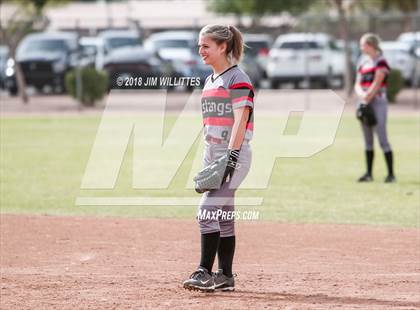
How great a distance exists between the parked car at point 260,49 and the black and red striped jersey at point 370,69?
84.2ft

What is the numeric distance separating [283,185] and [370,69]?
92.3 inches

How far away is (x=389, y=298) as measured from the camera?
7867 millimetres

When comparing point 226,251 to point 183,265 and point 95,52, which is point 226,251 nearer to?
point 183,265

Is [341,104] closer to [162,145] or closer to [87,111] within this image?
[87,111]

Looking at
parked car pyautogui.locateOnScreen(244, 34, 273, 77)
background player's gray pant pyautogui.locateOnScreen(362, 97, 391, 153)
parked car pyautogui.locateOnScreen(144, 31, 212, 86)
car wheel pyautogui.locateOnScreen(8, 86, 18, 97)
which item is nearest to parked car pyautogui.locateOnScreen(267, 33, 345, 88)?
parked car pyautogui.locateOnScreen(244, 34, 273, 77)

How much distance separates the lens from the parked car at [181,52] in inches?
1485

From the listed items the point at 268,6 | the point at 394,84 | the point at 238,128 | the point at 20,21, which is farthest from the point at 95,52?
the point at 238,128

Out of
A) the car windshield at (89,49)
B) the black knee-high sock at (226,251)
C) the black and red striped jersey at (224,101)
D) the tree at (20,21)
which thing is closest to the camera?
the black and red striped jersey at (224,101)

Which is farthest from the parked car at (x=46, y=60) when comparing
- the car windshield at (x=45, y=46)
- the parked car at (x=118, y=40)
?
the parked car at (x=118, y=40)

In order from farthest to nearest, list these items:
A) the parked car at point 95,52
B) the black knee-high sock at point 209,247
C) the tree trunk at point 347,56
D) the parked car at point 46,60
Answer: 1. the parked car at point 95,52
2. the parked car at point 46,60
3. the tree trunk at point 347,56
4. the black knee-high sock at point 209,247

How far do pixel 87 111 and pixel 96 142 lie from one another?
9.17 meters

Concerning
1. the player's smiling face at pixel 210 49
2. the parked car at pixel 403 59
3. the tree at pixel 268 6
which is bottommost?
the tree at pixel 268 6

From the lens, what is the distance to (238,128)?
7.79 meters

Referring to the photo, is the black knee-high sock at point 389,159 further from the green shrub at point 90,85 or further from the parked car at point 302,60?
the parked car at point 302,60
